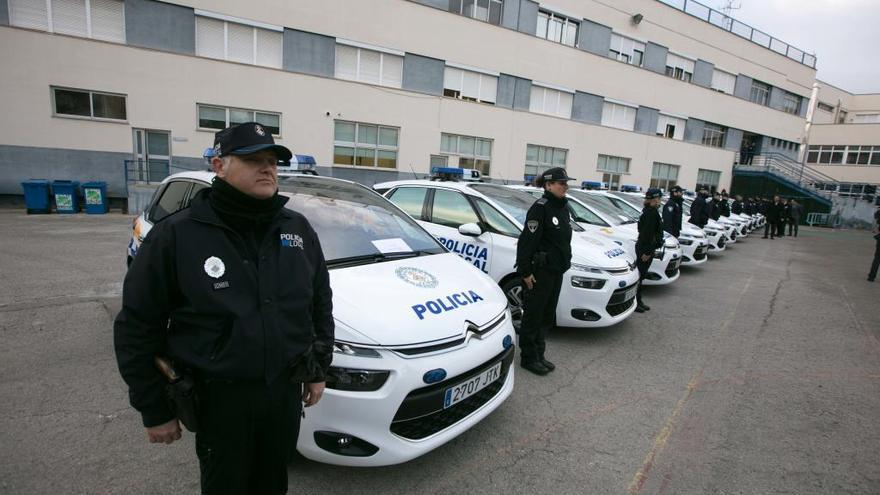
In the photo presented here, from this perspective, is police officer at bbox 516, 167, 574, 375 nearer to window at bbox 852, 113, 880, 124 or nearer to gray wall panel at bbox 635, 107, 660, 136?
gray wall panel at bbox 635, 107, 660, 136

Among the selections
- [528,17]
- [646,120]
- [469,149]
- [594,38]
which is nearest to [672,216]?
[469,149]

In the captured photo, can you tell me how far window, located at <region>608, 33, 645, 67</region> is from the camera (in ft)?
71.8

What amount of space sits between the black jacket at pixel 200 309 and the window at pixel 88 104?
1473 centimetres

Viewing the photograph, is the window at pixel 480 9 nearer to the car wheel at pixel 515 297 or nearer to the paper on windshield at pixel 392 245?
the car wheel at pixel 515 297

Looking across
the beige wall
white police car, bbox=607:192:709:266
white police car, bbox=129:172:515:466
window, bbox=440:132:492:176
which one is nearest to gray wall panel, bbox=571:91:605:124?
the beige wall

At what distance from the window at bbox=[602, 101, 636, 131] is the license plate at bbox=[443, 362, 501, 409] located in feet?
72.8

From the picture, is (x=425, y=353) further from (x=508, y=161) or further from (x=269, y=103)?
(x=508, y=161)

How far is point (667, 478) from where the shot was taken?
2.67 metres

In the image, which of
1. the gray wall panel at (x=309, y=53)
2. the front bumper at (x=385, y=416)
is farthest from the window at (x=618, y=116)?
the front bumper at (x=385, y=416)

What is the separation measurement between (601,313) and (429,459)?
2700 mm

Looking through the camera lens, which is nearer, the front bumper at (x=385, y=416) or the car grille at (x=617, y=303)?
the front bumper at (x=385, y=416)

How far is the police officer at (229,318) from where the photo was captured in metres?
1.53

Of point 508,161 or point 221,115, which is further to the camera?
point 508,161

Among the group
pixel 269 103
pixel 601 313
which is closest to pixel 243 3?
pixel 269 103
